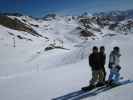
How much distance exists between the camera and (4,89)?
10.8m

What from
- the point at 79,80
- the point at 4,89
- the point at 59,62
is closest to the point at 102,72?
the point at 79,80

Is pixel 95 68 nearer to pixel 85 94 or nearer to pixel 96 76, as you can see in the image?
pixel 96 76

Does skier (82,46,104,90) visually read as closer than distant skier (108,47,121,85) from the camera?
Yes

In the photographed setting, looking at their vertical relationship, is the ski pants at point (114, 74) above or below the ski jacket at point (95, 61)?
below

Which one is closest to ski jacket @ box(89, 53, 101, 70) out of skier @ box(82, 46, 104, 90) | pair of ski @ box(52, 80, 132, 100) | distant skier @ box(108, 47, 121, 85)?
skier @ box(82, 46, 104, 90)

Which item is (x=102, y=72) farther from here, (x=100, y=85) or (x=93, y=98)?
(x=93, y=98)

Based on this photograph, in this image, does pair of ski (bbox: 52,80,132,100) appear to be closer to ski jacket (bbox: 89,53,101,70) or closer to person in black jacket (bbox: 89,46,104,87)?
person in black jacket (bbox: 89,46,104,87)

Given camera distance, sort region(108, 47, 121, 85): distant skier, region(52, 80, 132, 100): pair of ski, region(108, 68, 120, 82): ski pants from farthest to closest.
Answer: region(108, 68, 120, 82): ski pants → region(108, 47, 121, 85): distant skier → region(52, 80, 132, 100): pair of ski

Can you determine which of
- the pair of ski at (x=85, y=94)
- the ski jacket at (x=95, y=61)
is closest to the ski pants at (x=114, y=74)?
the pair of ski at (x=85, y=94)

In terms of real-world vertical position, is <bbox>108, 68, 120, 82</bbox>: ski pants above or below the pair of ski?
above

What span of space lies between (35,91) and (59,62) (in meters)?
15.1

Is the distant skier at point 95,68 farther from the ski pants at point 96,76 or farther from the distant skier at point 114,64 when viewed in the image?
the distant skier at point 114,64

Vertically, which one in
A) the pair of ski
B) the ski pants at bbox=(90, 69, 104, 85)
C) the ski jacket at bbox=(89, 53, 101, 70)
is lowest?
the pair of ski

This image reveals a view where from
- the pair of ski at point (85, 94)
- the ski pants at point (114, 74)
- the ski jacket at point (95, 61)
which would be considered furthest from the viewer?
the ski pants at point (114, 74)
